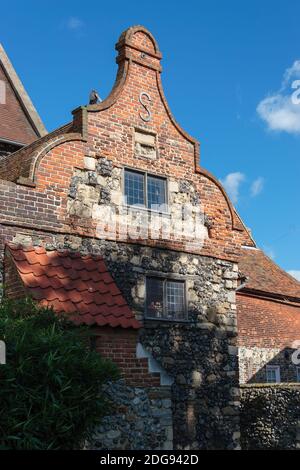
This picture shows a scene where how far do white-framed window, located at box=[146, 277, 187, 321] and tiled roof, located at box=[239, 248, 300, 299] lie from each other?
8626mm

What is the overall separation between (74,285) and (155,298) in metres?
2.38

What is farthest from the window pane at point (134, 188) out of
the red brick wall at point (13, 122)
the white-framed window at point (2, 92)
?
the white-framed window at point (2, 92)

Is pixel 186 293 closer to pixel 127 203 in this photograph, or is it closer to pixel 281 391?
pixel 127 203

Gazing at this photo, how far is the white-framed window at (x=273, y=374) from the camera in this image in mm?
22516

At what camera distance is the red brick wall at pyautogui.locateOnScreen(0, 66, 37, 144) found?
62.5 ft

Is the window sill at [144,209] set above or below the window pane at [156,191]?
below

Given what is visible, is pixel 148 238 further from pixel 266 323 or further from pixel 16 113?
pixel 266 323

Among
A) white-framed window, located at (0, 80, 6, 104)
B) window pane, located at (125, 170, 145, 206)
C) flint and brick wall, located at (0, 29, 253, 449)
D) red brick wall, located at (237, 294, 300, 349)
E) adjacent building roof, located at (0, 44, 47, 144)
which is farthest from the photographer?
red brick wall, located at (237, 294, 300, 349)

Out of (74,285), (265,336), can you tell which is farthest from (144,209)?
(265,336)

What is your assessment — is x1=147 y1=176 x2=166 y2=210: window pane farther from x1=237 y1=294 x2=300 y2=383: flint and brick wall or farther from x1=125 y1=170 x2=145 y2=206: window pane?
x1=237 y1=294 x2=300 y2=383: flint and brick wall

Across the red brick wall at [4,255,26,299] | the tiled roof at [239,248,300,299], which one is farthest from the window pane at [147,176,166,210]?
the tiled roof at [239,248,300,299]

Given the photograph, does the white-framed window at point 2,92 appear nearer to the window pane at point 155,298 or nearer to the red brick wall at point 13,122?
the red brick wall at point 13,122

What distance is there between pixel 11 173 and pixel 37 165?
1453 millimetres

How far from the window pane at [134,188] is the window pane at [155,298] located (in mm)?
1747
